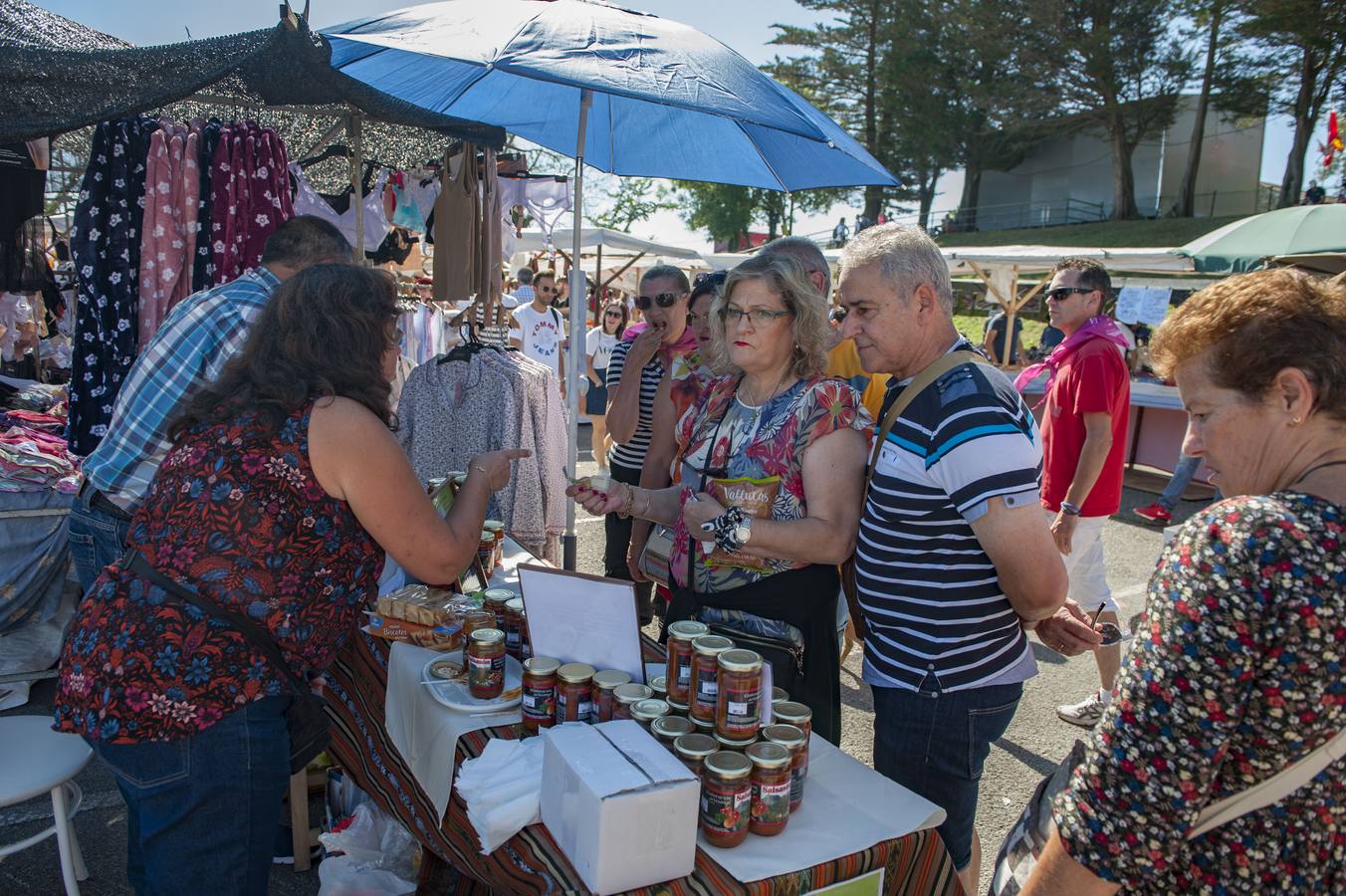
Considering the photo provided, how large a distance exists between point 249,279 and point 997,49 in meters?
36.6

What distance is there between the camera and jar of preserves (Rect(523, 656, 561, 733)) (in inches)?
68.0

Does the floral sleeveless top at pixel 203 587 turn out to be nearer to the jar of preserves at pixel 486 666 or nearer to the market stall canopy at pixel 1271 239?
the jar of preserves at pixel 486 666

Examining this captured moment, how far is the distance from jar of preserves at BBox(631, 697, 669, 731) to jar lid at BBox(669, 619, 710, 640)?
0.14m

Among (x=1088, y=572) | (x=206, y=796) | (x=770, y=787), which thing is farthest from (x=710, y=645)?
(x=1088, y=572)

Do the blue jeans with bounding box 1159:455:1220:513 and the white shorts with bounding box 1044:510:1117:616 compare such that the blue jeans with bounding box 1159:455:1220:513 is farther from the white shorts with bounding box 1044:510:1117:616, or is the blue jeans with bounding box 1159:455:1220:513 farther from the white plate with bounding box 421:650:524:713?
the white plate with bounding box 421:650:524:713

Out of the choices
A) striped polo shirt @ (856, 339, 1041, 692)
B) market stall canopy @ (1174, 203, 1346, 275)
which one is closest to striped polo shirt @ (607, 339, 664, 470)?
striped polo shirt @ (856, 339, 1041, 692)

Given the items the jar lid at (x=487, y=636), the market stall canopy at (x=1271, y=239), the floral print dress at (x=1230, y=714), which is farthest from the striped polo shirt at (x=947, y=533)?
the market stall canopy at (x=1271, y=239)

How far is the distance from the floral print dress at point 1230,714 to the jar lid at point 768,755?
454mm

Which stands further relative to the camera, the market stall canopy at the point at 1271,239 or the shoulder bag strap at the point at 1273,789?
the market stall canopy at the point at 1271,239

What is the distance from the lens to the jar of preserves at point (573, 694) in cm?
171

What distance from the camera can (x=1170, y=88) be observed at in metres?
32.3

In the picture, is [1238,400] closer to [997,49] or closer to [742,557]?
[742,557]

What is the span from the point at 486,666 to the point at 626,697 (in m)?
0.40

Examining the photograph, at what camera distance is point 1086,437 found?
3.63 metres
